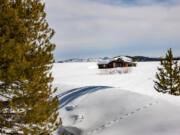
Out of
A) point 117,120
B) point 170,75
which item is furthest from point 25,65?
point 170,75

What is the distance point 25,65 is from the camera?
486 cm

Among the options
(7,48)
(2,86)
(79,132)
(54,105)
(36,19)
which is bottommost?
(79,132)

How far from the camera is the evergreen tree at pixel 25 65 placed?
15.8 ft

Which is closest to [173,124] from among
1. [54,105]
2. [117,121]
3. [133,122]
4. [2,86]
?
[133,122]

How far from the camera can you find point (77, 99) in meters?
12.0

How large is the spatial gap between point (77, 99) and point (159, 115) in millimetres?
5835

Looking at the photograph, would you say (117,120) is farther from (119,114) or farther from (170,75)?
(170,75)

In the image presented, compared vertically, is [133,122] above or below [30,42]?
below

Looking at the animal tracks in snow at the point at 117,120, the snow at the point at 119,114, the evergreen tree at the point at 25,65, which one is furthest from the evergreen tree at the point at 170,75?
the evergreen tree at the point at 25,65

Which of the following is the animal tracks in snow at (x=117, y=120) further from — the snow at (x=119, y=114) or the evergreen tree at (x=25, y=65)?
the evergreen tree at (x=25, y=65)

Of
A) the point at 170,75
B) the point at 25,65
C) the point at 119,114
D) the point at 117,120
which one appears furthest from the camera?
the point at 170,75

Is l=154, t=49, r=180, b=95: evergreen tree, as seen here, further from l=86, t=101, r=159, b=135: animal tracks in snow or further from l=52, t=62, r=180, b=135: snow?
l=86, t=101, r=159, b=135: animal tracks in snow

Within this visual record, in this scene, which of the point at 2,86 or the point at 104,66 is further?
the point at 104,66

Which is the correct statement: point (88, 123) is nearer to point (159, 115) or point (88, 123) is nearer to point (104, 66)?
point (159, 115)
